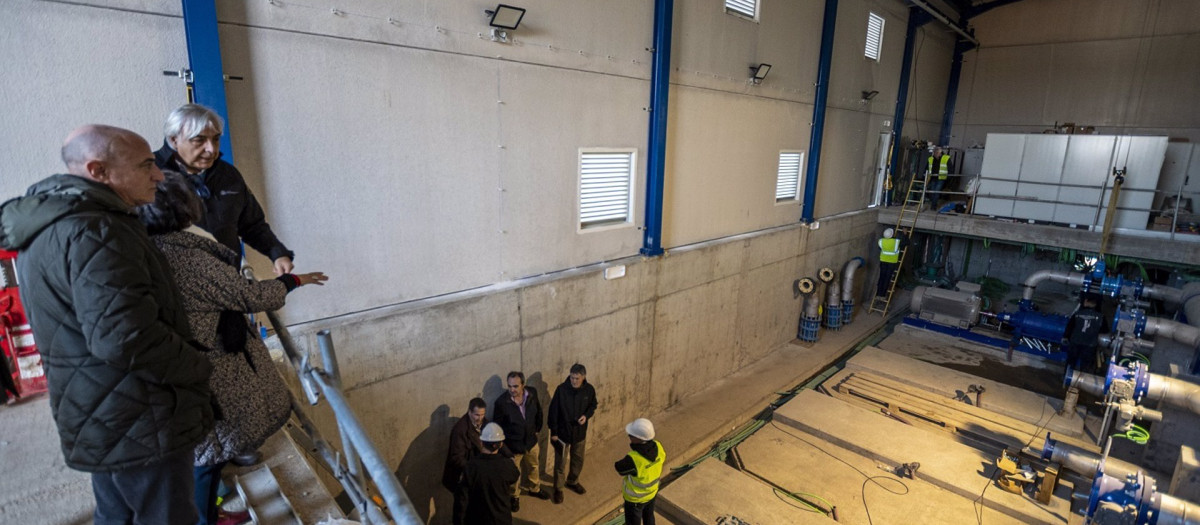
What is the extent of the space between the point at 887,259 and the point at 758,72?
262 inches

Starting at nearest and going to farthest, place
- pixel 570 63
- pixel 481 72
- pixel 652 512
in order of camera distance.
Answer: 1. pixel 481 72
2. pixel 652 512
3. pixel 570 63

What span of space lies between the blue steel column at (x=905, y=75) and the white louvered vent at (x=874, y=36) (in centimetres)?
166

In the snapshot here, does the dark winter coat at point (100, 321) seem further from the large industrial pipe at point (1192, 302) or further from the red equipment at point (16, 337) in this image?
the large industrial pipe at point (1192, 302)

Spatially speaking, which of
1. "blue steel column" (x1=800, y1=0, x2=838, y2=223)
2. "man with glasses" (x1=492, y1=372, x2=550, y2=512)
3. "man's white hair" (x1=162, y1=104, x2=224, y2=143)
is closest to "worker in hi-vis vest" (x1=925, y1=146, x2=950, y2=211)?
"blue steel column" (x1=800, y1=0, x2=838, y2=223)

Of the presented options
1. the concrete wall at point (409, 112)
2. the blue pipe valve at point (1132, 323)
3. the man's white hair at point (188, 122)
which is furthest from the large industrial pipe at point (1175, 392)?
the man's white hair at point (188, 122)

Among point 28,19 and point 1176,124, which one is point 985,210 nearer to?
point 1176,124

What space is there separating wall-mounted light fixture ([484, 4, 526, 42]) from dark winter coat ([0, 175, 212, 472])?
4093mm

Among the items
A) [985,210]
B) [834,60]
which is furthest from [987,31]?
[834,60]

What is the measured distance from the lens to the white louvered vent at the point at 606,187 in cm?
698

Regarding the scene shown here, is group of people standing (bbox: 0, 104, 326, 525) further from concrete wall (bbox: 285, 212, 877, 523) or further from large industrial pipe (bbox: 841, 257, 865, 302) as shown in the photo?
large industrial pipe (bbox: 841, 257, 865, 302)

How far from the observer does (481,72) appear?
5527 millimetres

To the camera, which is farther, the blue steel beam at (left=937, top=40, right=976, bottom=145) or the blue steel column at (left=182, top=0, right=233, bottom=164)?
the blue steel beam at (left=937, top=40, right=976, bottom=145)

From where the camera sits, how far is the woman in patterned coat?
7.20 ft

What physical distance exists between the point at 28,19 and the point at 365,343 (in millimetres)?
3098
